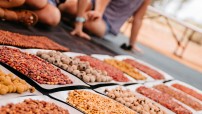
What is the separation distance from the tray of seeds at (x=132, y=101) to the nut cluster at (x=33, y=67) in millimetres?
212

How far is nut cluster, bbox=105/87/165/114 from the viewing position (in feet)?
4.66

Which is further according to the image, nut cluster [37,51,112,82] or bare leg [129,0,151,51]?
bare leg [129,0,151,51]

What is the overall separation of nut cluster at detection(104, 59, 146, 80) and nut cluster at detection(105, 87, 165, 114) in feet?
1.56

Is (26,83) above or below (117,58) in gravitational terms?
above

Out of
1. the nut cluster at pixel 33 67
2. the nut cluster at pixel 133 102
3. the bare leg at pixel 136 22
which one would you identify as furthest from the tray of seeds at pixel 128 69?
the bare leg at pixel 136 22

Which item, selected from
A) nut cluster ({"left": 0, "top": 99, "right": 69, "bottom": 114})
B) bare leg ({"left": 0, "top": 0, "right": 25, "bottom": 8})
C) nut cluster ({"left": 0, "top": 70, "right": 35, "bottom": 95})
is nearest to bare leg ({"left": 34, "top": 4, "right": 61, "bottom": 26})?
bare leg ({"left": 0, "top": 0, "right": 25, "bottom": 8})

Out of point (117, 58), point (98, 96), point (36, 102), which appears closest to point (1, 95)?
point (36, 102)

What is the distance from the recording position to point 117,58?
2.37m

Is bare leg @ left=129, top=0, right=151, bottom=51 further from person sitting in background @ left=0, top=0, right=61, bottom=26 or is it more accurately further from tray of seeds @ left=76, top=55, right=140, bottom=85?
tray of seeds @ left=76, top=55, right=140, bottom=85

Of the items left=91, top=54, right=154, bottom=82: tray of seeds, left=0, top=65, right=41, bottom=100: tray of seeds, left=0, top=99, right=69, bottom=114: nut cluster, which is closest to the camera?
left=0, top=99, right=69, bottom=114: nut cluster

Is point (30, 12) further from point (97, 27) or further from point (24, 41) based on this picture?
point (97, 27)

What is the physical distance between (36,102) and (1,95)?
0.11 m

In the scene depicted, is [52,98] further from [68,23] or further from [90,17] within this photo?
[68,23]

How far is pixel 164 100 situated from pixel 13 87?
2.95 feet
